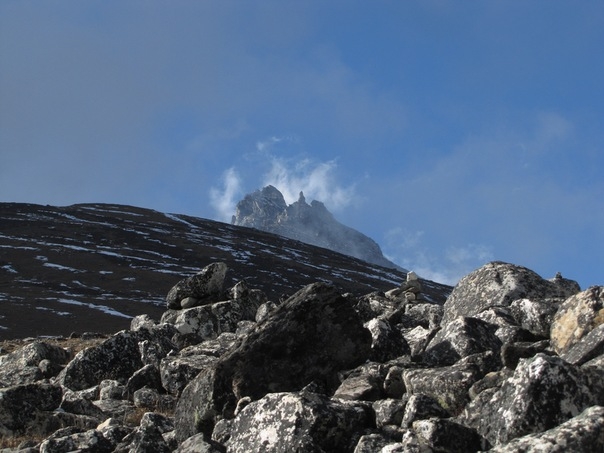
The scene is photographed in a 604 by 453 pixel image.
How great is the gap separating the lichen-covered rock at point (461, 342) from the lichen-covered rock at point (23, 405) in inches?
330

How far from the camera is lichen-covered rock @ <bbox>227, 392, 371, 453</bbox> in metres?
10.7

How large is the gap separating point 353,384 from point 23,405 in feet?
24.9

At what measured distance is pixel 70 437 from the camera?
13375mm

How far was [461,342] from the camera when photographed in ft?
48.6

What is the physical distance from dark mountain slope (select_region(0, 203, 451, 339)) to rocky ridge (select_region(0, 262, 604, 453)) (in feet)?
196

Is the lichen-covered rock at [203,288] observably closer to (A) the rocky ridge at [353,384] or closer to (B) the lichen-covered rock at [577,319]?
(A) the rocky ridge at [353,384]

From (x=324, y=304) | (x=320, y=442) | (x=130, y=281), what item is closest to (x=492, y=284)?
(x=324, y=304)

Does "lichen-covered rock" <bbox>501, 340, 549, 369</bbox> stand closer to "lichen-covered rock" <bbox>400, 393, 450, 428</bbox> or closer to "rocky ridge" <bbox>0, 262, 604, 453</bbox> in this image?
"rocky ridge" <bbox>0, 262, 604, 453</bbox>

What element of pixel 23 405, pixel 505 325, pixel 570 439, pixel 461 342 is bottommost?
pixel 23 405

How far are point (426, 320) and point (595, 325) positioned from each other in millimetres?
9202

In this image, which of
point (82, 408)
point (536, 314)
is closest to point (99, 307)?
point (82, 408)

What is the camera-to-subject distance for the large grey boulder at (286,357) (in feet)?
47.3

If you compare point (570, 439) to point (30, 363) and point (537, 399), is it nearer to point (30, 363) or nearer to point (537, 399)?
point (537, 399)

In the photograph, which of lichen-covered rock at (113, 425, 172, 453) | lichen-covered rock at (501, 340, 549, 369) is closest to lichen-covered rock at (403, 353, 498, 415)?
lichen-covered rock at (501, 340, 549, 369)
